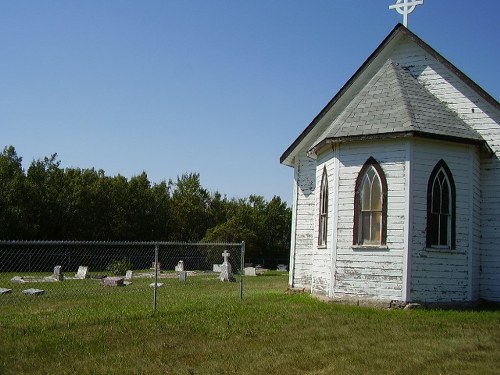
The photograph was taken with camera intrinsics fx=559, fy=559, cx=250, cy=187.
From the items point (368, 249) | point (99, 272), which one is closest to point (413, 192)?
point (368, 249)

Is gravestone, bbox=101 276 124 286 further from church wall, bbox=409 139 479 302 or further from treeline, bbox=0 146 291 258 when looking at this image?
treeline, bbox=0 146 291 258

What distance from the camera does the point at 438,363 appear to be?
8695 mm

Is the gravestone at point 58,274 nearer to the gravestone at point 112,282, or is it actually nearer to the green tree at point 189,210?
the gravestone at point 112,282

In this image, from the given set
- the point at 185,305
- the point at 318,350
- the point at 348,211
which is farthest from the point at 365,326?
the point at 185,305

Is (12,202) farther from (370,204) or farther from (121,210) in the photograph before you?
(370,204)

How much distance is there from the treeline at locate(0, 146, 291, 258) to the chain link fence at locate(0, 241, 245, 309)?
7.96 m

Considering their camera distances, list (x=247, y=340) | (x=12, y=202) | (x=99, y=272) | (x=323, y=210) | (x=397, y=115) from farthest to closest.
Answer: (x=12, y=202)
(x=99, y=272)
(x=323, y=210)
(x=397, y=115)
(x=247, y=340)

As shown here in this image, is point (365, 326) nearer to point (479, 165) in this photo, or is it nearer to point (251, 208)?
point (479, 165)

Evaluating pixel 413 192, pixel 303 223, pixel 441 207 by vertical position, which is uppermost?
pixel 413 192

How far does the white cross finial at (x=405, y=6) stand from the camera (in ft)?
58.8

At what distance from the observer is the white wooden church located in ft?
48.6

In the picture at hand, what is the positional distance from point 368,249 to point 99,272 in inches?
1007

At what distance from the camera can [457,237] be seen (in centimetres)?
1519

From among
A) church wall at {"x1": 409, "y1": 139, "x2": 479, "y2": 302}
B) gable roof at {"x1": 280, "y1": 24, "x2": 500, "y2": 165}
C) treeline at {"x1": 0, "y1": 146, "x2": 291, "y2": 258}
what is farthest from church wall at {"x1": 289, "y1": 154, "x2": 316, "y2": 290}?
treeline at {"x1": 0, "y1": 146, "x2": 291, "y2": 258}
